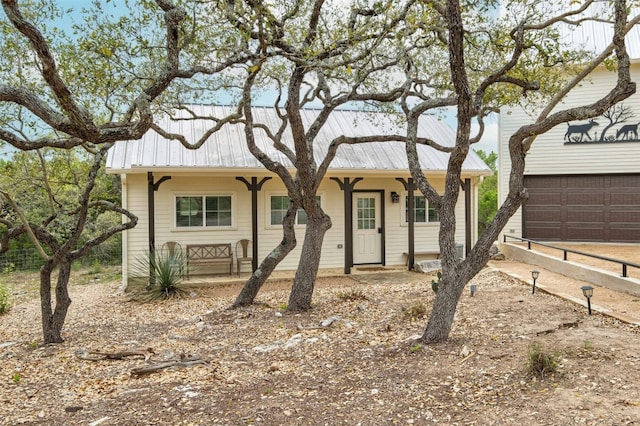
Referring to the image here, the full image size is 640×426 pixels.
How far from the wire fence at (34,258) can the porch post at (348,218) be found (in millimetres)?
7802

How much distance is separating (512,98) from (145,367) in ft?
20.4

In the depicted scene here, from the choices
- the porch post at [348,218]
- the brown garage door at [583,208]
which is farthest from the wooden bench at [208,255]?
the brown garage door at [583,208]

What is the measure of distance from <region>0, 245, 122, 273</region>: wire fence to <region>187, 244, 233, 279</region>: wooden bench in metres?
5.23

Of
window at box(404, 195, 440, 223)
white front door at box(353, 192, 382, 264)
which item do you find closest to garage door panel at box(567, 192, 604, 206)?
window at box(404, 195, 440, 223)

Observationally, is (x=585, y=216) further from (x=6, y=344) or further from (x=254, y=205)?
(x=6, y=344)

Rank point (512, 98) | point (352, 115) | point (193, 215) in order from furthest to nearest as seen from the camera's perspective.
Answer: point (352, 115) → point (193, 215) → point (512, 98)

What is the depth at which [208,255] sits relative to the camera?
34.6 feet

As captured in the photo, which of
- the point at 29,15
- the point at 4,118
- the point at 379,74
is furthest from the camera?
the point at 379,74

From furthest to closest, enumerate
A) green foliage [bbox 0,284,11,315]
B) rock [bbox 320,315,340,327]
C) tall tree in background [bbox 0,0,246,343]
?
green foliage [bbox 0,284,11,315] → rock [bbox 320,315,340,327] → tall tree in background [bbox 0,0,246,343]

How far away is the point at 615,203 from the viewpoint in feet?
41.6

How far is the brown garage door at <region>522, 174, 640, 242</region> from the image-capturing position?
12.6 m

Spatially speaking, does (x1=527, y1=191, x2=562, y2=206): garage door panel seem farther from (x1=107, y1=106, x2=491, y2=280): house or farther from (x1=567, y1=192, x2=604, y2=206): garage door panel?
(x1=107, y1=106, x2=491, y2=280): house

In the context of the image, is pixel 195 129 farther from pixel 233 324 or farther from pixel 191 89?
pixel 233 324

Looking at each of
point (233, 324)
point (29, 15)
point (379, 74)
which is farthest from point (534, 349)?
point (29, 15)
